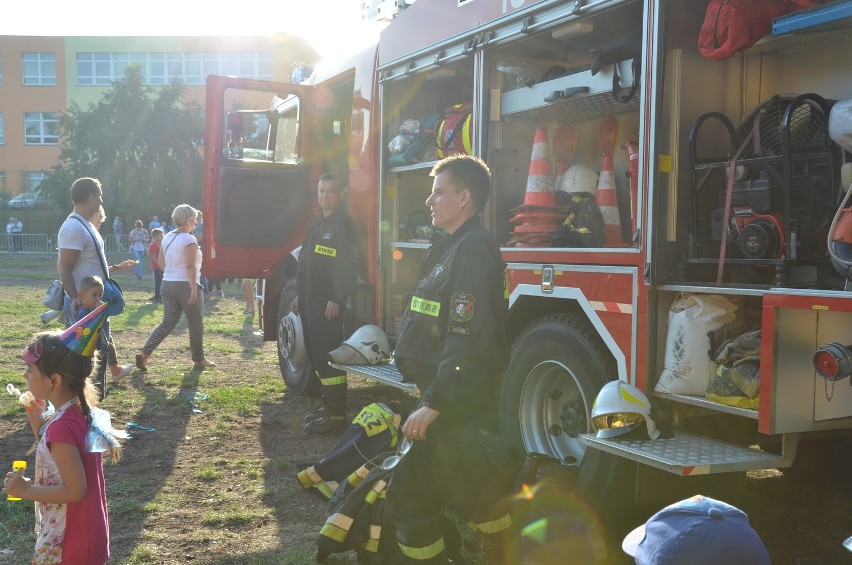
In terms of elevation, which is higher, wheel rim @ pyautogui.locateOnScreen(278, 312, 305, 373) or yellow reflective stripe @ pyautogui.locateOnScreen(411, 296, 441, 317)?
yellow reflective stripe @ pyautogui.locateOnScreen(411, 296, 441, 317)

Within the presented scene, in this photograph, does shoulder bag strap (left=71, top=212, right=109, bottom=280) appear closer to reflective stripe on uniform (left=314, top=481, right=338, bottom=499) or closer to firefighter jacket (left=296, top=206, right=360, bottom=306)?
firefighter jacket (left=296, top=206, right=360, bottom=306)

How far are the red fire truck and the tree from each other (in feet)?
111

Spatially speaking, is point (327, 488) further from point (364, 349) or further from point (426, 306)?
point (426, 306)

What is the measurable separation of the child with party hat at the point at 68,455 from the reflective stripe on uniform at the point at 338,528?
119 cm

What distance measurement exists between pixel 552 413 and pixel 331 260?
2.20 metres

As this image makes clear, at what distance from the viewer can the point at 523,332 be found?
488 cm

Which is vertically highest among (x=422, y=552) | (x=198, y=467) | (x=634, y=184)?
(x=634, y=184)

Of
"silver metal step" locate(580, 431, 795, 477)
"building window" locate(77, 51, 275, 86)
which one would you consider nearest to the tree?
"building window" locate(77, 51, 275, 86)

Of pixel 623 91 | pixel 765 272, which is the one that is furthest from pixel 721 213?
pixel 623 91

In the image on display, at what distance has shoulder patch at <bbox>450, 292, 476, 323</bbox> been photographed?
10.7ft

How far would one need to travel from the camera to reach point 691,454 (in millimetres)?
3695

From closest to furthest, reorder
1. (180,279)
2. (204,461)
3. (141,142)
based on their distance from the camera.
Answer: (204,461) < (180,279) < (141,142)

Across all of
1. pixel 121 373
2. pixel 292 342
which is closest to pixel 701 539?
pixel 292 342

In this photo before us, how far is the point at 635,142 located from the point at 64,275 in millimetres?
3960
